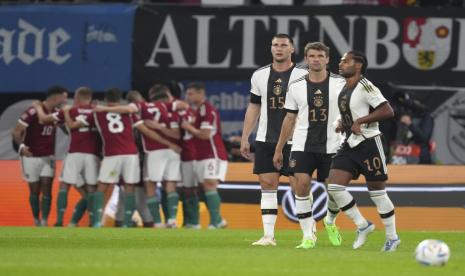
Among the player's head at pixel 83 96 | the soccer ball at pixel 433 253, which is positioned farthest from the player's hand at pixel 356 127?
the player's head at pixel 83 96

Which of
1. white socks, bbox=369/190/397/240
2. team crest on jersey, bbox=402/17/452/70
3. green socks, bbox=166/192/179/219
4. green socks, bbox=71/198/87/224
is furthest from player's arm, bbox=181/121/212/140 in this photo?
white socks, bbox=369/190/397/240

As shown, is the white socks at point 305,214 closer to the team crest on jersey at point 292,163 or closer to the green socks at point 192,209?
the team crest on jersey at point 292,163

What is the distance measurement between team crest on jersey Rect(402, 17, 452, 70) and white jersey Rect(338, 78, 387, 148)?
10585 millimetres

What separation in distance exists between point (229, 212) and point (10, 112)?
5.75m

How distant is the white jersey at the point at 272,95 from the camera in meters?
15.8

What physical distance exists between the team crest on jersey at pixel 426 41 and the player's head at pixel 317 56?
10.1m

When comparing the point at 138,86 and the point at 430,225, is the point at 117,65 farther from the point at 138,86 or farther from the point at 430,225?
the point at 430,225

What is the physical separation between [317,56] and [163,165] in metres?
7.59

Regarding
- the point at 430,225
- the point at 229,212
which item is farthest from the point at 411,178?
the point at 229,212

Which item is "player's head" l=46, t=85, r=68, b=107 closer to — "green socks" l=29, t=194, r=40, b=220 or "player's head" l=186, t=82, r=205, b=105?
"green socks" l=29, t=194, r=40, b=220

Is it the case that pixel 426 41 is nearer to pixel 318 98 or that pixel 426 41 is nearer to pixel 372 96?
pixel 318 98

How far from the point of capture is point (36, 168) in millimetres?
22766

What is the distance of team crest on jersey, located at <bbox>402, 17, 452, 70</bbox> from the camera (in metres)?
24.9

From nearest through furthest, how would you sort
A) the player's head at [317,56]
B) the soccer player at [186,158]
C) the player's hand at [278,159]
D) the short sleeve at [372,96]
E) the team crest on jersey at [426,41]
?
the short sleeve at [372,96] → the player's head at [317,56] → the player's hand at [278,159] → the soccer player at [186,158] → the team crest on jersey at [426,41]
